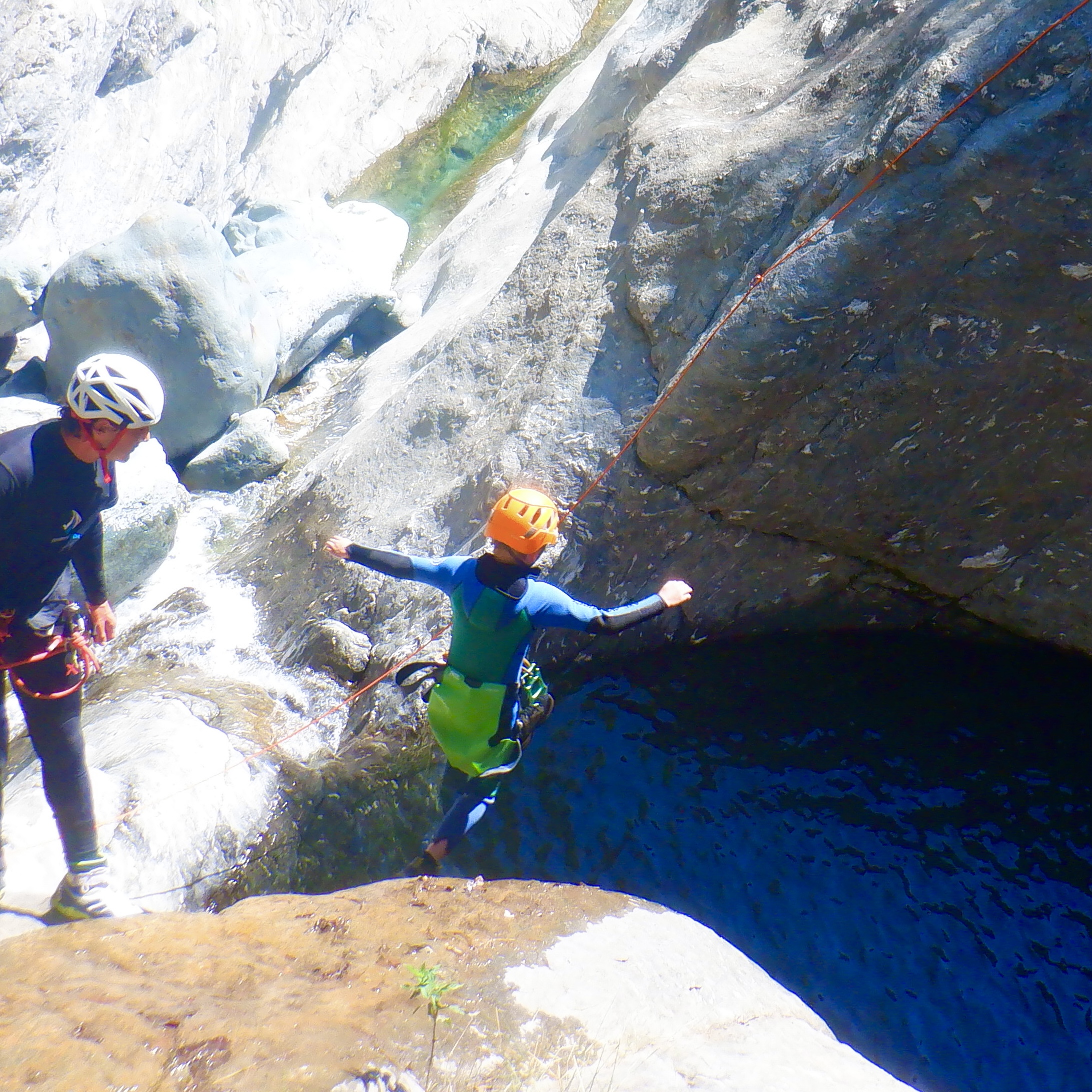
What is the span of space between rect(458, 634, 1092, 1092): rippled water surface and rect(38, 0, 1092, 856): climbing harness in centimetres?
100

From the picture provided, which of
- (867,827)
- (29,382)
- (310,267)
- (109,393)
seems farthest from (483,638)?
(310,267)

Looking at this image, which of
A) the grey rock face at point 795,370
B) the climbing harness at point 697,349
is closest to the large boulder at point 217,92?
the grey rock face at point 795,370

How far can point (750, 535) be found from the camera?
5145 millimetres

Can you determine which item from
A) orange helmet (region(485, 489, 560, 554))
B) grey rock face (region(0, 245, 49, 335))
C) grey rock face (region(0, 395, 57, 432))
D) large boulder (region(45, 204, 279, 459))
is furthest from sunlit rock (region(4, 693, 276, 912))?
grey rock face (region(0, 245, 49, 335))

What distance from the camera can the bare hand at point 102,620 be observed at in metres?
3.57

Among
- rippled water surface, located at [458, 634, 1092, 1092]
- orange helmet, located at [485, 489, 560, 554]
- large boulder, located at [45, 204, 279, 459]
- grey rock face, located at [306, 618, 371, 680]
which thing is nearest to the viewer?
orange helmet, located at [485, 489, 560, 554]

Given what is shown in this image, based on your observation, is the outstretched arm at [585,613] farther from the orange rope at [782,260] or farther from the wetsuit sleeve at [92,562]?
the wetsuit sleeve at [92,562]

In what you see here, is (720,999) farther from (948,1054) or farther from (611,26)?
(611,26)

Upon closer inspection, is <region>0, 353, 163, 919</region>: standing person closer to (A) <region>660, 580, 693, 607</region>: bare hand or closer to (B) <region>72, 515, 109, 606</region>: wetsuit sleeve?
(B) <region>72, 515, 109, 606</region>: wetsuit sleeve

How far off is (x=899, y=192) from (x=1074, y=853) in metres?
3.66

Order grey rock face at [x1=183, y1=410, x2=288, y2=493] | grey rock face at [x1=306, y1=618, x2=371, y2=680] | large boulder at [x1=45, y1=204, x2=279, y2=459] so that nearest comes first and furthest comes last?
grey rock face at [x1=306, y1=618, x2=371, y2=680]
large boulder at [x1=45, y1=204, x2=279, y2=459]
grey rock face at [x1=183, y1=410, x2=288, y2=493]

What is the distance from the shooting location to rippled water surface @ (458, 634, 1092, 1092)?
405cm

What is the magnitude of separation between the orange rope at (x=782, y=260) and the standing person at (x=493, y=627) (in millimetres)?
1106

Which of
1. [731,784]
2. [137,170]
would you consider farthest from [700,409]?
[137,170]
